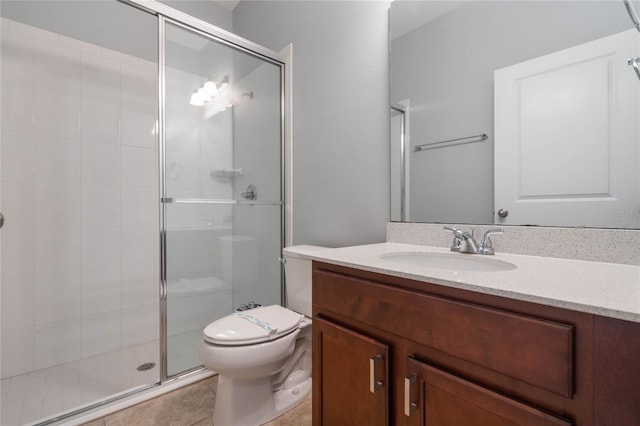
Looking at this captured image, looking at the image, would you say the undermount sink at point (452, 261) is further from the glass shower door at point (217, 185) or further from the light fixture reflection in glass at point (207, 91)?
the light fixture reflection in glass at point (207, 91)

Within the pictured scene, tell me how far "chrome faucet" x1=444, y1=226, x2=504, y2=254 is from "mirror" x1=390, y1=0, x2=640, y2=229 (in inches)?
3.4

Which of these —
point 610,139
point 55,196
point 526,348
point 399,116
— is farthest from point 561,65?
point 55,196

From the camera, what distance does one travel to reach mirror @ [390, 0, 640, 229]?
2.93 feet

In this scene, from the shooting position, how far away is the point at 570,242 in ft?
3.07

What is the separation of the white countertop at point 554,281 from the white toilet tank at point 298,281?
60 cm

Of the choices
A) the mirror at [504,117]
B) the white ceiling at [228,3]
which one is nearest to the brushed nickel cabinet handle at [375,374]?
the mirror at [504,117]

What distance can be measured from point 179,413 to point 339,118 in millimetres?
1666

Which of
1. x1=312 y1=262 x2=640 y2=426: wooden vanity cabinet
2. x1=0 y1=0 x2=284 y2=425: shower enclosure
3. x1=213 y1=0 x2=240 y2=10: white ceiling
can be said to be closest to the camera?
x1=312 y1=262 x2=640 y2=426: wooden vanity cabinet

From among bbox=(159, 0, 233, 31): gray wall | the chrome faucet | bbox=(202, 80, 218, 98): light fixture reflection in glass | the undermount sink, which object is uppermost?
bbox=(159, 0, 233, 31): gray wall

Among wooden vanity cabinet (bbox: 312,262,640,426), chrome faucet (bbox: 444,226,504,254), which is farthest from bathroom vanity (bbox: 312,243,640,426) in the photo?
chrome faucet (bbox: 444,226,504,254)

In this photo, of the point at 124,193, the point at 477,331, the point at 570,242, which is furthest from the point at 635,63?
the point at 124,193

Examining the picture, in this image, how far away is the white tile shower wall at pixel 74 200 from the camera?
172 cm

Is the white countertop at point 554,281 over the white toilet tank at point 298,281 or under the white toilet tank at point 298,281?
over

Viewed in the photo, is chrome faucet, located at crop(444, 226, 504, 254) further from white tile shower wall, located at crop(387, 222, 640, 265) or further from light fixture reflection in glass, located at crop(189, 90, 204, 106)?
light fixture reflection in glass, located at crop(189, 90, 204, 106)
